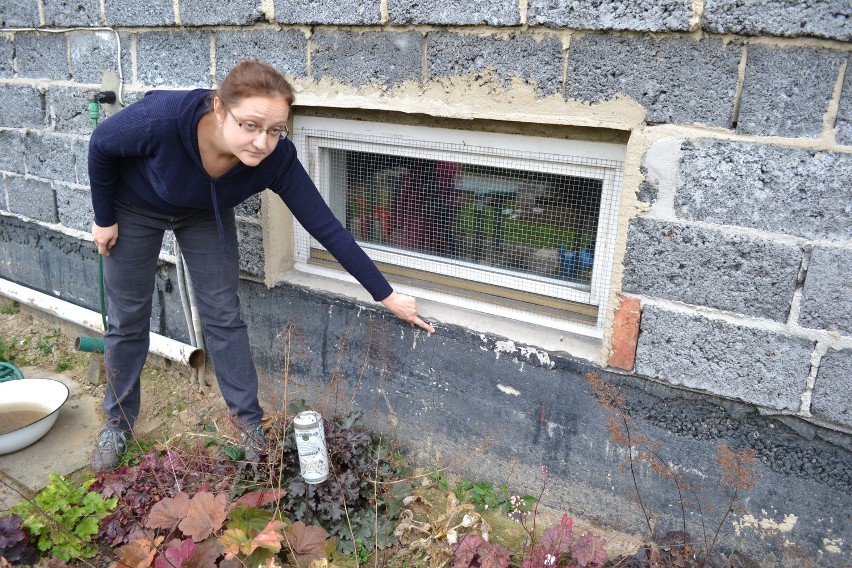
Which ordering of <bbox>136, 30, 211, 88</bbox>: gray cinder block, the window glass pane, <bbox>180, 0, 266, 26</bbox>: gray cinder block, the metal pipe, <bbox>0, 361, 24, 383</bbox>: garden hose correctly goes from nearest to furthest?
1. the window glass pane
2. <bbox>180, 0, 266, 26</bbox>: gray cinder block
3. <bbox>136, 30, 211, 88</bbox>: gray cinder block
4. the metal pipe
5. <bbox>0, 361, 24, 383</bbox>: garden hose

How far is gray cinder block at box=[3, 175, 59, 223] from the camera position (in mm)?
4246

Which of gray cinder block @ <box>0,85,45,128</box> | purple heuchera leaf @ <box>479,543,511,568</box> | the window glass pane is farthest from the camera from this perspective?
gray cinder block @ <box>0,85,45,128</box>

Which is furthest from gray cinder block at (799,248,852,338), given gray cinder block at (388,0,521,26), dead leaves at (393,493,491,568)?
dead leaves at (393,493,491,568)

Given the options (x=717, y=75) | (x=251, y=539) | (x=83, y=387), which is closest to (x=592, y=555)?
(x=251, y=539)

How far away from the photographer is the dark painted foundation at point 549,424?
92.4 inches

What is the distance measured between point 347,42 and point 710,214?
5.45ft

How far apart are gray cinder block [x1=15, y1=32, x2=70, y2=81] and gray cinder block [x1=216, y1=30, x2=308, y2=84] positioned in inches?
53.5

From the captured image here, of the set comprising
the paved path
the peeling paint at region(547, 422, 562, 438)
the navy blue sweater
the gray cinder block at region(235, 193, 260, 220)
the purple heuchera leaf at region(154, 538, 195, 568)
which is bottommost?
the paved path

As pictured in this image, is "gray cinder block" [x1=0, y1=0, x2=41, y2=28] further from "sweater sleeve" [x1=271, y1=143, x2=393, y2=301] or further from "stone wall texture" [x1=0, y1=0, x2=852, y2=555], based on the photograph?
"sweater sleeve" [x1=271, y1=143, x2=393, y2=301]

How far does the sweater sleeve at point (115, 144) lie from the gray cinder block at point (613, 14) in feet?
4.98

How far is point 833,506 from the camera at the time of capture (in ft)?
7.55

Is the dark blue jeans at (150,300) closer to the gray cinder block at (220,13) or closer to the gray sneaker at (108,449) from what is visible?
the gray sneaker at (108,449)

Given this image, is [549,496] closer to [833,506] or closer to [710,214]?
[833,506]

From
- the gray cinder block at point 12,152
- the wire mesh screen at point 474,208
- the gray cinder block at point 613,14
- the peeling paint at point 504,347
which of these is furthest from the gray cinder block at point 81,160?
the gray cinder block at point 613,14
